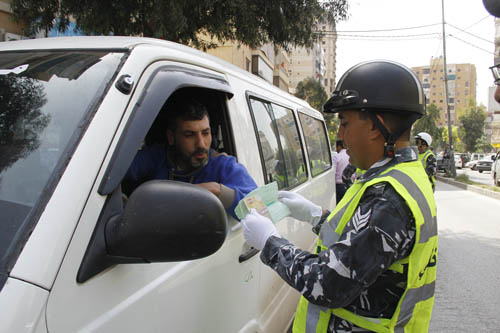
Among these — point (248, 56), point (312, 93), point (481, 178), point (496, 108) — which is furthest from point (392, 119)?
point (312, 93)

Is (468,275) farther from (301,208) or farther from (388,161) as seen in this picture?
(388,161)

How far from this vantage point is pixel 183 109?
6.75 ft

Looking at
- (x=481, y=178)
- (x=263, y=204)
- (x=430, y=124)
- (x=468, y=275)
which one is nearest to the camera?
(x=263, y=204)

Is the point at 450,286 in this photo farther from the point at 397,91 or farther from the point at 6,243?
the point at 6,243

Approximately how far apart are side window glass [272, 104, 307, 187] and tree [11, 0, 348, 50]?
9.89ft

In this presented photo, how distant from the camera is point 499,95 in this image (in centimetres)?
258

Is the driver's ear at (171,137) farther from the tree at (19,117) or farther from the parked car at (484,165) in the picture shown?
the parked car at (484,165)

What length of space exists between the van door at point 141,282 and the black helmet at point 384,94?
1.95 ft

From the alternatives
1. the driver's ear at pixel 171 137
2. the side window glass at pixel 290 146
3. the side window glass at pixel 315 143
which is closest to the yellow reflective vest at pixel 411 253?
the driver's ear at pixel 171 137

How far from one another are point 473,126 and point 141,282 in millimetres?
73543

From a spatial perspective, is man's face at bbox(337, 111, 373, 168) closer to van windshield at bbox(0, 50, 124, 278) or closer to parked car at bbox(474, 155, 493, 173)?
van windshield at bbox(0, 50, 124, 278)

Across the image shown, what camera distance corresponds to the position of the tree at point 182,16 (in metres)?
5.98

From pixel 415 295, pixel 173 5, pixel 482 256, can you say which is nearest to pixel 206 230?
pixel 415 295

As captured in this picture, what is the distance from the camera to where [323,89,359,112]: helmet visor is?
155cm
